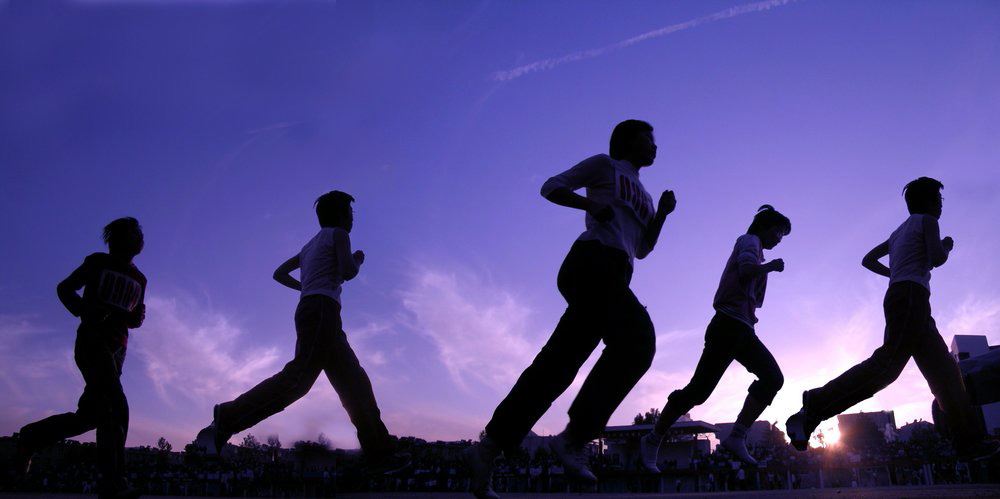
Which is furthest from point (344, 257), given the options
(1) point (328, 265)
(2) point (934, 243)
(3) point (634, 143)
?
(2) point (934, 243)

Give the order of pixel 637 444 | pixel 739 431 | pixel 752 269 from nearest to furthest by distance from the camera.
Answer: pixel 752 269, pixel 739 431, pixel 637 444

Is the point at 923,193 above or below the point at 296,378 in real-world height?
Answer: above

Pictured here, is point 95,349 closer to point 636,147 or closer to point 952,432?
point 636,147

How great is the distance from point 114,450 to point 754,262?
194 inches

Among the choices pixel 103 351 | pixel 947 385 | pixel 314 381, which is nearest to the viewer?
pixel 103 351

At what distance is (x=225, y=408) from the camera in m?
4.29

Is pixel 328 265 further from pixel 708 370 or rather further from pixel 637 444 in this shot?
pixel 637 444

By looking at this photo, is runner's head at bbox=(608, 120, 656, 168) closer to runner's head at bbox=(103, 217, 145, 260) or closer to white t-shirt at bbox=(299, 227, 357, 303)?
white t-shirt at bbox=(299, 227, 357, 303)

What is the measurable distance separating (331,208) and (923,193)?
15.5ft

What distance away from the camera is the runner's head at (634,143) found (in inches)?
158

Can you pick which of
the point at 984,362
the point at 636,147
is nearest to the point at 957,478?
the point at 984,362

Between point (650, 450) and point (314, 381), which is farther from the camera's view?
point (650, 450)

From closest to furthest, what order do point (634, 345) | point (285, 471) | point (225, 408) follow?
point (634, 345) → point (225, 408) → point (285, 471)

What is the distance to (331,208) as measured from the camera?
4.93m
